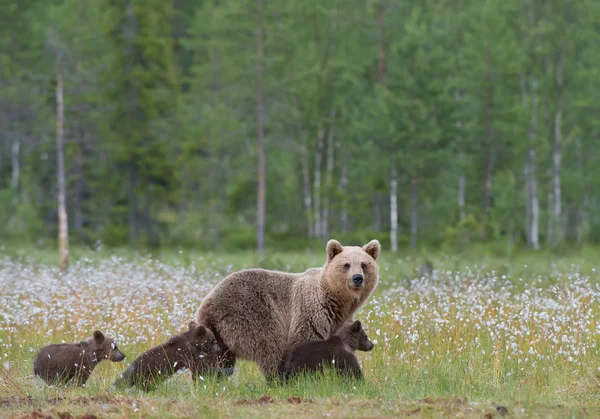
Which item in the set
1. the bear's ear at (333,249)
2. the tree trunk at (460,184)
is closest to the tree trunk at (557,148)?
the tree trunk at (460,184)

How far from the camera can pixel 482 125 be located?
39.6 metres

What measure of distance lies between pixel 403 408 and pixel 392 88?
105 ft

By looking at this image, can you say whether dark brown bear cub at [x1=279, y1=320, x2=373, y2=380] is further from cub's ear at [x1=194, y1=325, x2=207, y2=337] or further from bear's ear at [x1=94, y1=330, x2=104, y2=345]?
bear's ear at [x1=94, y1=330, x2=104, y2=345]

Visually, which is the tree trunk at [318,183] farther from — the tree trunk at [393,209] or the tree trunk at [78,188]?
the tree trunk at [78,188]

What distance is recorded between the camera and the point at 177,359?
8.54 metres

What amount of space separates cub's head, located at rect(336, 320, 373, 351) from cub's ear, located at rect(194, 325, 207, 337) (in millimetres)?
1618

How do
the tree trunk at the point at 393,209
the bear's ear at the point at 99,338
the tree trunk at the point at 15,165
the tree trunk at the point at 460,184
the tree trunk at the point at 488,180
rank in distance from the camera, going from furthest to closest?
the tree trunk at the point at 15,165
the tree trunk at the point at 488,180
the tree trunk at the point at 460,184
the tree trunk at the point at 393,209
the bear's ear at the point at 99,338

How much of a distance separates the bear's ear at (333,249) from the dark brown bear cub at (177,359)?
160 cm

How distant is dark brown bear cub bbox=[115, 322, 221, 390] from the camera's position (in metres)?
8.38

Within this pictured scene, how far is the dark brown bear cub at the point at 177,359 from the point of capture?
838cm

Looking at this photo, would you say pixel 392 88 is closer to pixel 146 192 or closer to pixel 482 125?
pixel 482 125

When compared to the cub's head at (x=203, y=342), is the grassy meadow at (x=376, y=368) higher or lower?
lower

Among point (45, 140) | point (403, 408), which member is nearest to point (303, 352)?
point (403, 408)

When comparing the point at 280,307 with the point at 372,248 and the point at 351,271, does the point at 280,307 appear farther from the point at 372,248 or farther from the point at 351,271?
the point at 372,248
